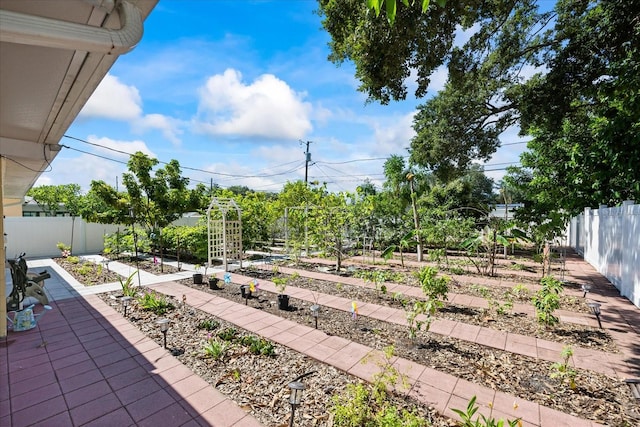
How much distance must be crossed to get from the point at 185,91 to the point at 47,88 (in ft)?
17.7

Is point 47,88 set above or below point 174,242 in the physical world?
above

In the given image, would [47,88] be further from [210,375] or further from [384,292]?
[384,292]

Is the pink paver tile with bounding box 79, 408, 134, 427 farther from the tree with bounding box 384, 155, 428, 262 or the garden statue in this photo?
the tree with bounding box 384, 155, 428, 262

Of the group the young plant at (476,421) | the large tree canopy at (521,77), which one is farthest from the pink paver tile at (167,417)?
the large tree canopy at (521,77)

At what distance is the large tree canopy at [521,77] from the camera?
513cm

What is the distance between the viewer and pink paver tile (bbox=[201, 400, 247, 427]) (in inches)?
104

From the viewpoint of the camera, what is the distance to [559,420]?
8.63ft

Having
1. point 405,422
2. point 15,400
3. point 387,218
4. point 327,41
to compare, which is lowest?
point 15,400

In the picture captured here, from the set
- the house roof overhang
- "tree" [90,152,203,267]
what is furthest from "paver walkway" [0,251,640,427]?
"tree" [90,152,203,267]

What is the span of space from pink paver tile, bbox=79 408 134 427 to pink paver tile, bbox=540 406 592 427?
12.3 feet

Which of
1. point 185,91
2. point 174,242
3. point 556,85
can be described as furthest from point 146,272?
point 556,85

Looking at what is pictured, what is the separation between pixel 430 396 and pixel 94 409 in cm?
336

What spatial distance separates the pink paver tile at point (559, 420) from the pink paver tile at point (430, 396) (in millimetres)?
796

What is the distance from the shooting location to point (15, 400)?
307 centimetres
